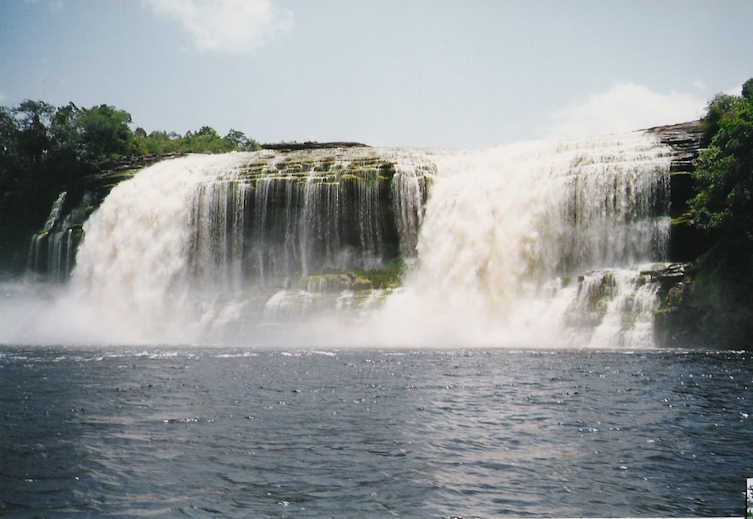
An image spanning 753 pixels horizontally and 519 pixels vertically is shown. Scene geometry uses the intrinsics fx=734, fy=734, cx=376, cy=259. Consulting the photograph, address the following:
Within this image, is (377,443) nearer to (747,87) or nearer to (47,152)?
(747,87)

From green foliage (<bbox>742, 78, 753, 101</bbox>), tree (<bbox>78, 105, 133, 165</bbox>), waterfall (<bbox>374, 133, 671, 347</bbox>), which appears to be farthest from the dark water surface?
tree (<bbox>78, 105, 133, 165</bbox>)

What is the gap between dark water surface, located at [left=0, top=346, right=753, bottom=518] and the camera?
28.9 feet

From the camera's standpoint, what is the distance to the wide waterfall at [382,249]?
120ft

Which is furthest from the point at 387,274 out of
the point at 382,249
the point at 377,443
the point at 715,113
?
the point at 377,443

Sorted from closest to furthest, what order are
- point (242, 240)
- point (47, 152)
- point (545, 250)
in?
point (545, 250), point (242, 240), point (47, 152)

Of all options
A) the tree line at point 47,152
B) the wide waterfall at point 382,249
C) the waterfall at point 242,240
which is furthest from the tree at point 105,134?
the waterfall at point 242,240

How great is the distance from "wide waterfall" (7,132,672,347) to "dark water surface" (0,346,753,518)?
1552 centimetres

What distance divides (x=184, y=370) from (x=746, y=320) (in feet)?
76.0

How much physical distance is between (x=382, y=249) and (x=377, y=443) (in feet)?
107

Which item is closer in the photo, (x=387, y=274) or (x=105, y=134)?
(x=387, y=274)

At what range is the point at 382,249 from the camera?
44.3m

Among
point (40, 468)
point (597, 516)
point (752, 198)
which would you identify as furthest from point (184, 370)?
point (752, 198)

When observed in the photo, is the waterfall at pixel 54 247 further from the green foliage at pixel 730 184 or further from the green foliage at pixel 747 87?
the green foliage at pixel 747 87

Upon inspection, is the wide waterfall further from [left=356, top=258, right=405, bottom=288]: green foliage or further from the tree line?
the tree line
